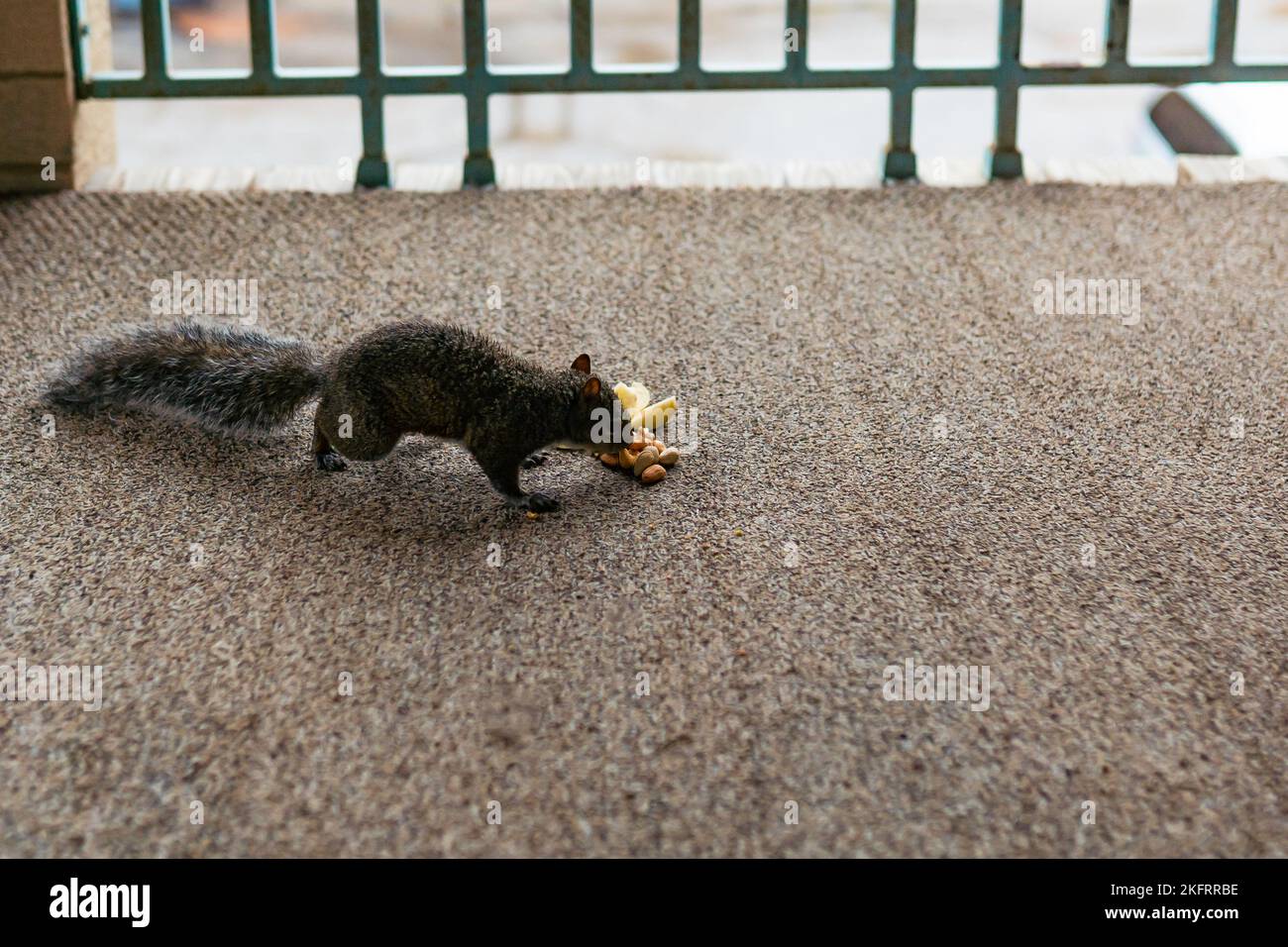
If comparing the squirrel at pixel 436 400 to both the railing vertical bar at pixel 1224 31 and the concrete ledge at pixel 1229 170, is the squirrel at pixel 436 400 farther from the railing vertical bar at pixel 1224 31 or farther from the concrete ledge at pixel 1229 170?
the railing vertical bar at pixel 1224 31

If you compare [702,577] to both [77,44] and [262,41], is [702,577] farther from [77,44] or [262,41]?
[77,44]

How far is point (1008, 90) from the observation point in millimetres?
3967

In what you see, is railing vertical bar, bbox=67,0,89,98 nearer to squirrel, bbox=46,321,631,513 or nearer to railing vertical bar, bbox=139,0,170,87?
railing vertical bar, bbox=139,0,170,87

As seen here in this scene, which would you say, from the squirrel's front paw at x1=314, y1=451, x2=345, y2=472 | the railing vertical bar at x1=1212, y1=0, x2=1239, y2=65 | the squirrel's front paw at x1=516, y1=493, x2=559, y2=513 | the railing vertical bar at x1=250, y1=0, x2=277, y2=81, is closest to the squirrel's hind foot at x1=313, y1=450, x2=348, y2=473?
the squirrel's front paw at x1=314, y1=451, x2=345, y2=472

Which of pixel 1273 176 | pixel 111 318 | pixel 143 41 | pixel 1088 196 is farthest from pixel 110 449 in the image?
pixel 1273 176

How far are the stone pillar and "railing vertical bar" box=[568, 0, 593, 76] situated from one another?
4.00 ft

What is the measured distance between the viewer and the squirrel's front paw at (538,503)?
7.83 feet

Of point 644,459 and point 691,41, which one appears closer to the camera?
point 644,459

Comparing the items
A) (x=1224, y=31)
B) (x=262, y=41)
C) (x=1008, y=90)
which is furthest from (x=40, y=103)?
(x=1224, y=31)

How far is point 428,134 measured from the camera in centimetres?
586

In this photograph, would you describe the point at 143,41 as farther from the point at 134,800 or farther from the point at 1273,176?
the point at 1273,176

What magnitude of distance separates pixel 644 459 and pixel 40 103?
7.05 feet

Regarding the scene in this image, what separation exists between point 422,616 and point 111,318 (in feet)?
4.46

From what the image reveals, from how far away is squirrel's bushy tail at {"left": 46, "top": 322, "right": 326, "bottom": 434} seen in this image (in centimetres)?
256
